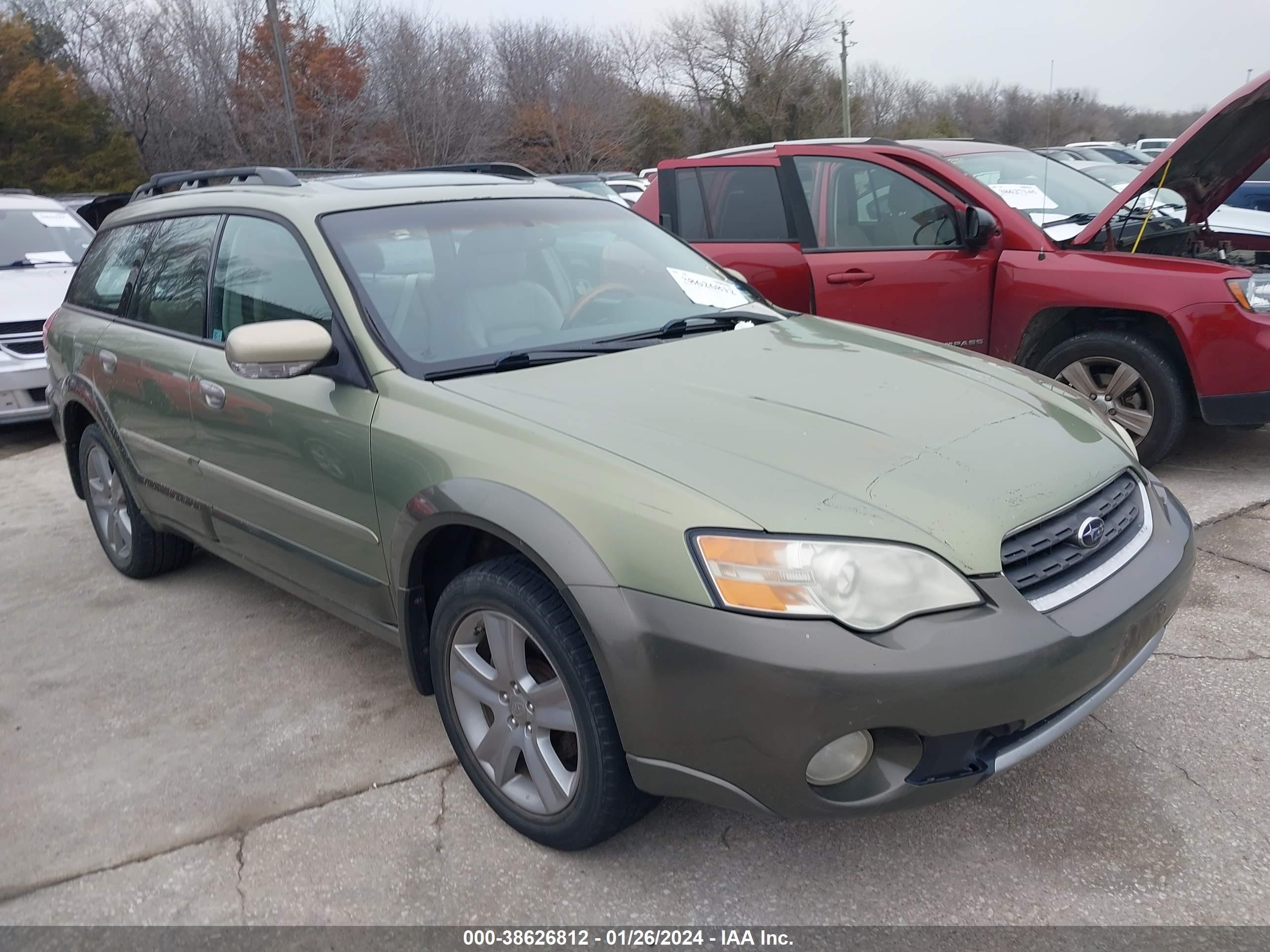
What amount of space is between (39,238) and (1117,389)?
8535 millimetres

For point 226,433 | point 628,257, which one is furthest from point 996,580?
point 226,433

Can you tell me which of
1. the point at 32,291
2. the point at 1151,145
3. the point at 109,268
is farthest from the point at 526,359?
the point at 1151,145

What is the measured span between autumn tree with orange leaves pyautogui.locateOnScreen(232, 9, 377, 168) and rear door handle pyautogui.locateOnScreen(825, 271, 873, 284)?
25.1 meters

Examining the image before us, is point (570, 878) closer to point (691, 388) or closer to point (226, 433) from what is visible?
point (691, 388)

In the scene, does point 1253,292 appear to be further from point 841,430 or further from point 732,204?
point 841,430

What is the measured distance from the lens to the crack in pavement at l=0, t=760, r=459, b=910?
2.45 metres

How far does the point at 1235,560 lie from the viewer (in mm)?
3777

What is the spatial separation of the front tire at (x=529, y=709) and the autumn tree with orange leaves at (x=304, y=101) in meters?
27.6

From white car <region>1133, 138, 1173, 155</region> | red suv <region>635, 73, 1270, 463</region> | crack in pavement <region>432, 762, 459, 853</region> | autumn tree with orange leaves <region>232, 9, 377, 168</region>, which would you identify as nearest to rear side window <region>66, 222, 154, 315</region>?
crack in pavement <region>432, 762, 459, 853</region>

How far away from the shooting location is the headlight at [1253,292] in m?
4.29

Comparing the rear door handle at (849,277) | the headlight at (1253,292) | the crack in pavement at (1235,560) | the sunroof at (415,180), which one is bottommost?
the crack in pavement at (1235,560)

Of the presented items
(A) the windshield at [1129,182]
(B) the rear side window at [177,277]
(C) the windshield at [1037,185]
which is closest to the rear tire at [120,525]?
(B) the rear side window at [177,277]

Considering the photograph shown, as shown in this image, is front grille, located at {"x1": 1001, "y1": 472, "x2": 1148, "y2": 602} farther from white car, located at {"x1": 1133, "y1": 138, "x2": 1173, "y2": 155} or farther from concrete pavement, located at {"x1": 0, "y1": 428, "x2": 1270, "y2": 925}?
white car, located at {"x1": 1133, "y1": 138, "x2": 1173, "y2": 155}

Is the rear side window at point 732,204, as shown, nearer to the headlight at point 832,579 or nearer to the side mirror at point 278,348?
the side mirror at point 278,348
